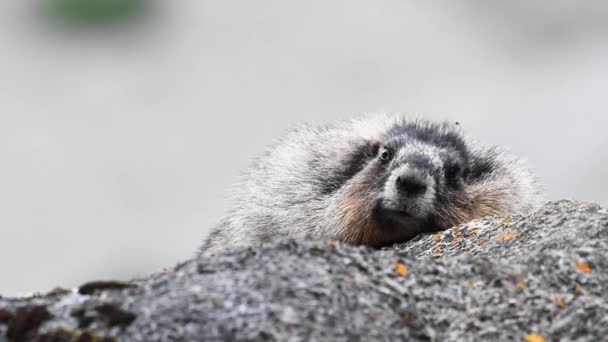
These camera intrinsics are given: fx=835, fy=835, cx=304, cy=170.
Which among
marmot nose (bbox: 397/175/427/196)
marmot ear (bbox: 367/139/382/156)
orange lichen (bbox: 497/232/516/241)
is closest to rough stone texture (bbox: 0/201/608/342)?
orange lichen (bbox: 497/232/516/241)

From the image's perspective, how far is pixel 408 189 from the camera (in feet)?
28.3

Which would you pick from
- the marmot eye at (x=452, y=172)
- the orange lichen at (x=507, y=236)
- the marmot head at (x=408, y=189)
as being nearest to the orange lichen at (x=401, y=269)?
the orange lichen at (x=507, y=236)

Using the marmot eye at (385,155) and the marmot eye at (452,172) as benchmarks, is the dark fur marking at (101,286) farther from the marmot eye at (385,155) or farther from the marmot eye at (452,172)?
the marmot eye at (452,172)

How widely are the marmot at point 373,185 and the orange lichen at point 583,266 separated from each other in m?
2.92

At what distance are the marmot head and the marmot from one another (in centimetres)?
1

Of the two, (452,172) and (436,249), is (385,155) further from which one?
(436,249)

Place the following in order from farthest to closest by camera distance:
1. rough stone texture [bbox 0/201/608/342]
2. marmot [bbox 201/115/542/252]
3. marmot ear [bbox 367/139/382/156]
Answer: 1. marmot ear [bbox 367/139/382/156]
2. marmot [bbox 201/115/542/252]
3. rough stone texture [bbox 0/201/608/342]

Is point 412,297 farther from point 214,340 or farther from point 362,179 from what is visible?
point 362,179

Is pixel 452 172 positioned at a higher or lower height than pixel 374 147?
lower

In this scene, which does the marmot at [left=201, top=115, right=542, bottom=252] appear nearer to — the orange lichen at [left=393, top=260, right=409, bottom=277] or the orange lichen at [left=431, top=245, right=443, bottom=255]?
the orange lichen at [left=431, top=245, right=443, bottom=255]

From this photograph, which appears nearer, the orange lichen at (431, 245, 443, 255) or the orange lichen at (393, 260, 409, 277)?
the orange lichen at (393, 260, 409, 277)

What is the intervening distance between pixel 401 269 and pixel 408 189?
118 inches

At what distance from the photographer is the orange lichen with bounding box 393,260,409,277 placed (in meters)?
5.68

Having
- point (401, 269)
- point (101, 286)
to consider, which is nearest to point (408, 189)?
point (401, 269)
